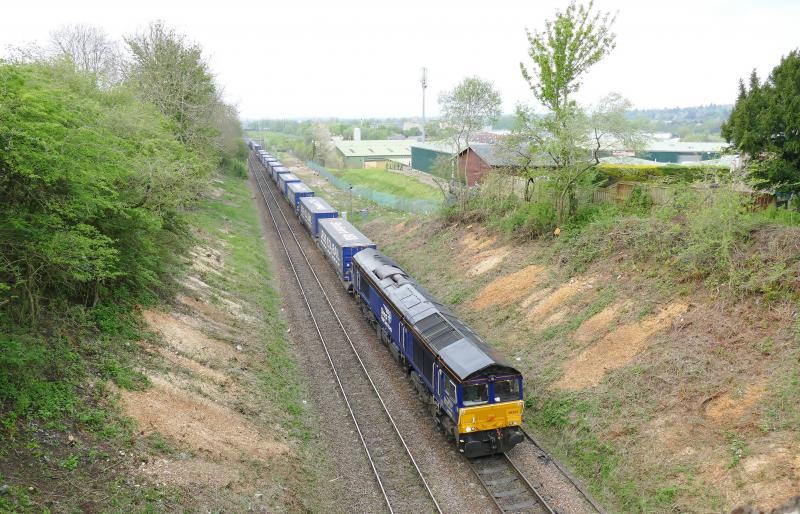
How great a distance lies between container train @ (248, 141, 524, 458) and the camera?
1528 centimetres

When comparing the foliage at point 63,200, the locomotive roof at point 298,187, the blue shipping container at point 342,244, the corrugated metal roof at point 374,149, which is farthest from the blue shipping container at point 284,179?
the foliage at point 63,200

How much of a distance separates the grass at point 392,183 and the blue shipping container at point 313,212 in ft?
44.8

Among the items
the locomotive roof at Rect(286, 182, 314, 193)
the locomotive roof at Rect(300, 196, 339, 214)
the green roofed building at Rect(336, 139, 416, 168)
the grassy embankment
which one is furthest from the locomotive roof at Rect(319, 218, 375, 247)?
the green roofed building at Rect(336, 139, 416, 168)

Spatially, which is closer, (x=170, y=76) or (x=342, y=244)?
(x=342, y=244)

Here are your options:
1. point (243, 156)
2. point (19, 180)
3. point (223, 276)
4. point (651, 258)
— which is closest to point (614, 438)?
point (651, 258)

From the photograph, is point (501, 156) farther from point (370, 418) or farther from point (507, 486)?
point (507, 486)

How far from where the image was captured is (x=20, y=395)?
12078mm

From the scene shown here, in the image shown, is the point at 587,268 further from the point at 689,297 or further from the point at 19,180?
the point at 19,180

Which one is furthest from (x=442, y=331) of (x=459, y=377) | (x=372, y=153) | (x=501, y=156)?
(x=372, y=153)

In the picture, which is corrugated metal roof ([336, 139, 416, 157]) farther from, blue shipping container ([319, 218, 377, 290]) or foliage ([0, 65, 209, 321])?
foliage ([0, 65, 209, 321])

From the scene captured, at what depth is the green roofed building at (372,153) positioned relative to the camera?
99625mm

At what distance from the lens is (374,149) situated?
352ft

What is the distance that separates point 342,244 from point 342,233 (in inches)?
139

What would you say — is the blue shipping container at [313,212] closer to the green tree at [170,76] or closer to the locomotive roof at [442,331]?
the green tree at [170,76]
